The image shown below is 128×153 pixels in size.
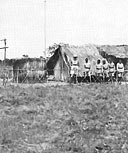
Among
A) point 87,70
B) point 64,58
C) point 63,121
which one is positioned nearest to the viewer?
point 63,121

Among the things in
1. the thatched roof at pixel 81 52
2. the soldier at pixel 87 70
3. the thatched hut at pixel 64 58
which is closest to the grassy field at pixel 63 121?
the soldier at pixel 87 70

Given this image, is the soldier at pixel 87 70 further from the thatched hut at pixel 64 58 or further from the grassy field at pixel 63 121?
the grassy field at pixel 63 121

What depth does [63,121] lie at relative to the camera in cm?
945

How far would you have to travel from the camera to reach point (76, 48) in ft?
80.5

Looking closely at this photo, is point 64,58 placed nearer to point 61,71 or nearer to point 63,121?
point 61,71

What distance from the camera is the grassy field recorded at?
312 inches

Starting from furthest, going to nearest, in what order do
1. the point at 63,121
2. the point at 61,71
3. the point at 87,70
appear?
the point at 61,71 → the point at 87,70 → the point at 63,121

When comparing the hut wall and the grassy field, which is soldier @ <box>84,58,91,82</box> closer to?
the hut wall

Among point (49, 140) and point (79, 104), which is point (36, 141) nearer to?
point (49, 140)

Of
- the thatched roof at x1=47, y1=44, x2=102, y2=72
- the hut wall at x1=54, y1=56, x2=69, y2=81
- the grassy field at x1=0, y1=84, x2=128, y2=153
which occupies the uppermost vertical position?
the thatched roof at x1=47, y1=44, x2=102, y2=72

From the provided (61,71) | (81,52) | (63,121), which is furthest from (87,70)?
(63,121)

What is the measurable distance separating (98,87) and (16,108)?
177 inches

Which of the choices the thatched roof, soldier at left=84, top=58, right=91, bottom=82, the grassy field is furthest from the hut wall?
the grassy field

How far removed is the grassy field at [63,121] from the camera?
7930 mm
